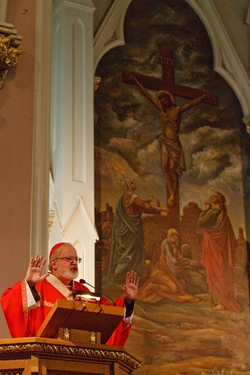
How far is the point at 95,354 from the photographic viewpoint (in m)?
3.72

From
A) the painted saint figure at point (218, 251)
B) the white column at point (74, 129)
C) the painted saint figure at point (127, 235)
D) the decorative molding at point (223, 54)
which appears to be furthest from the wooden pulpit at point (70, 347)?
the decorative molding at point (223, 54)

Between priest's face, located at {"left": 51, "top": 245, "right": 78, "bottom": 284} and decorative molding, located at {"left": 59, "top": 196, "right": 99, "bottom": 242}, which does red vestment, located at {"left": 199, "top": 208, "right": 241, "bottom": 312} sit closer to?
decorative molding, located at {"left": 59, "top": 196, "right": 99, "bottom": 242}

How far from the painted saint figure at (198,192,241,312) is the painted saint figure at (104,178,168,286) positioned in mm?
952

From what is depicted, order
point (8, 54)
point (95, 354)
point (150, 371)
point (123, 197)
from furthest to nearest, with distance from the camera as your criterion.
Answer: point (123, 197)
point (150, 371)
point (8, 54)
point (95, 354)

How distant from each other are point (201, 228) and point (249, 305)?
1528 millimetres

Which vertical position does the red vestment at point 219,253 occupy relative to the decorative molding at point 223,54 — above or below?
below

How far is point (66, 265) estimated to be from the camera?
480 cm

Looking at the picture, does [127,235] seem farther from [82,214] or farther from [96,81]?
[96,81]

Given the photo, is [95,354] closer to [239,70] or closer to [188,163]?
[188,163]

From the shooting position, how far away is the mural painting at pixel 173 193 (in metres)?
12.1

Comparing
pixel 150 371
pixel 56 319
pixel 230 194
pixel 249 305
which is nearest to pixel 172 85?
pixel 230 194

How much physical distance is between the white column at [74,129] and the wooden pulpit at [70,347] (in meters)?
6.81

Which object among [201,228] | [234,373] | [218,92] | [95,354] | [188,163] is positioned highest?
[218,92]

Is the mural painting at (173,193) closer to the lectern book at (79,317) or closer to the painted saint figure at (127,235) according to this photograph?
the painted saint figure at (127,235)
